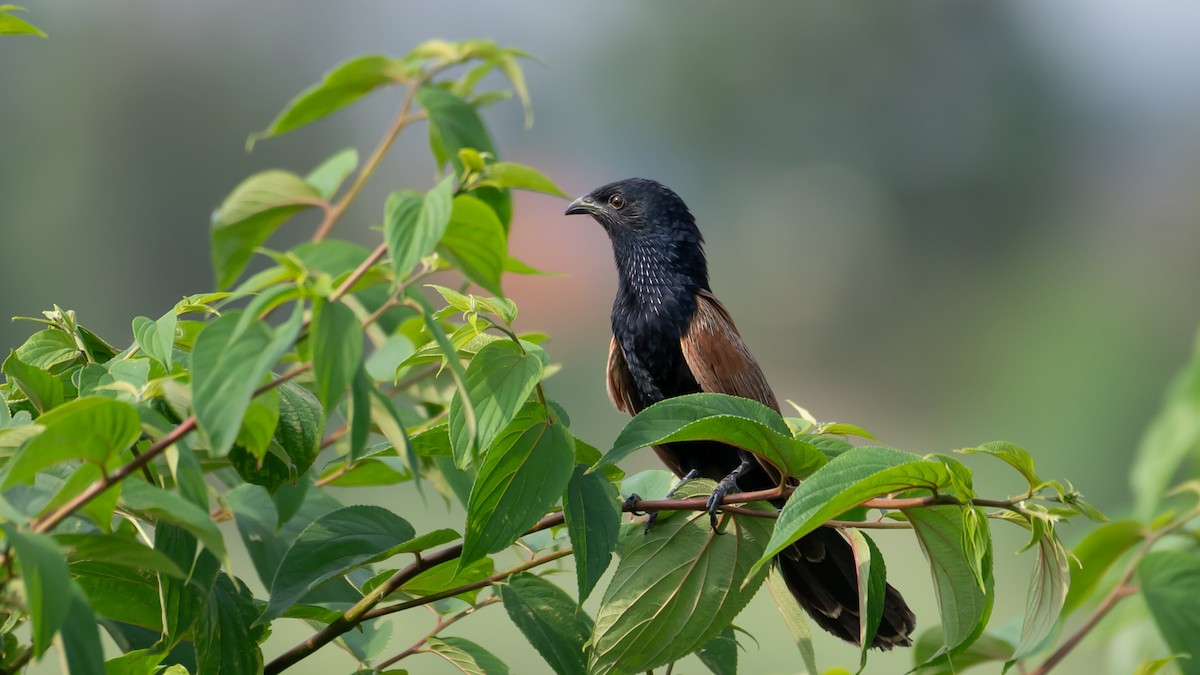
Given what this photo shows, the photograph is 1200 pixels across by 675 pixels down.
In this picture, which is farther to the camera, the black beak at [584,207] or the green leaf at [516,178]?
the black beak at [584,207]

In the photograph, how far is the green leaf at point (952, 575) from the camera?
0.69 metres

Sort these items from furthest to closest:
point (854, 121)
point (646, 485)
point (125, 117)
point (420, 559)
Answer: point (854, 121) → point (125, 117) → point (646, 485) → point (420, 559)

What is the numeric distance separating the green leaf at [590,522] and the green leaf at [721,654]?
8.7 inches

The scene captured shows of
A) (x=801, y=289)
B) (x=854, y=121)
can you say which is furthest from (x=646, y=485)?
(x=854, y=121)

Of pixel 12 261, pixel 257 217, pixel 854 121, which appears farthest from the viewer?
pixel 854 121

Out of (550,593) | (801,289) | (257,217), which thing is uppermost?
(257,217)

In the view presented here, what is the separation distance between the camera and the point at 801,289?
14.7 m

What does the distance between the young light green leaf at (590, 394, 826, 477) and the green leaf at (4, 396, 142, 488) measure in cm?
29

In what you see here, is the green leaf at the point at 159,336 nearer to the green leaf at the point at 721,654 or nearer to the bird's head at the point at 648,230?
the green leaf at the point at 721,654

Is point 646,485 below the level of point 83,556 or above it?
below

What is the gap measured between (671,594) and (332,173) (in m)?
0.37

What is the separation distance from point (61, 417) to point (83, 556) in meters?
0.08

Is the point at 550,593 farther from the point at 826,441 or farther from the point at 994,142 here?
the point at 994,142

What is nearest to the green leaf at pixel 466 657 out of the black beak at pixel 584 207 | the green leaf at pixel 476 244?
the green leaf at pixel 476 244
